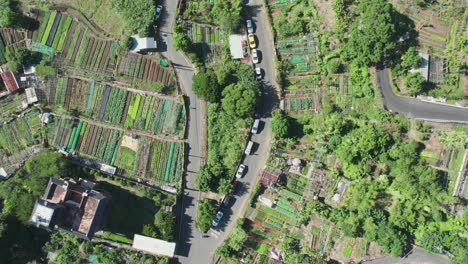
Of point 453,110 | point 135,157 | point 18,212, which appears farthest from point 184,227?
point 453,110

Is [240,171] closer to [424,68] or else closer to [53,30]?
[424,68]

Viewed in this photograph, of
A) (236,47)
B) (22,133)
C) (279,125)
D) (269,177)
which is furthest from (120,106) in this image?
(269,177)

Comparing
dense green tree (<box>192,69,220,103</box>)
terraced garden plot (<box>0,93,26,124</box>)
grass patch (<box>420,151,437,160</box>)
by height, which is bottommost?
grass patch (<box>420,151,437,160</box>)

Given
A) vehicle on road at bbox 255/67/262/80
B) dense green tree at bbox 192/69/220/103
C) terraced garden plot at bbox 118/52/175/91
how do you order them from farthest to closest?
terraced garden plot at bbox 118/52/175/91 → vehicle on road at bbox 255/67/262/80 → dense green tree at bbox 192/69/220/103

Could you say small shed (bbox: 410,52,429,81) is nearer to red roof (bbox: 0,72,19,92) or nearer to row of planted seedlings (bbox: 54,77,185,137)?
row of planted seedlings (bbox: 54,77,185,137)

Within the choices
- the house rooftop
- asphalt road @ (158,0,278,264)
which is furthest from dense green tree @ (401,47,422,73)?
the house rooftop

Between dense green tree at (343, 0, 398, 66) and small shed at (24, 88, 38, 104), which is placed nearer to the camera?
dense green tree at (343, 0, 398, 66)

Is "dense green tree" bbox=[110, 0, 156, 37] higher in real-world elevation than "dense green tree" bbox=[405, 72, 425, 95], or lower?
higher
